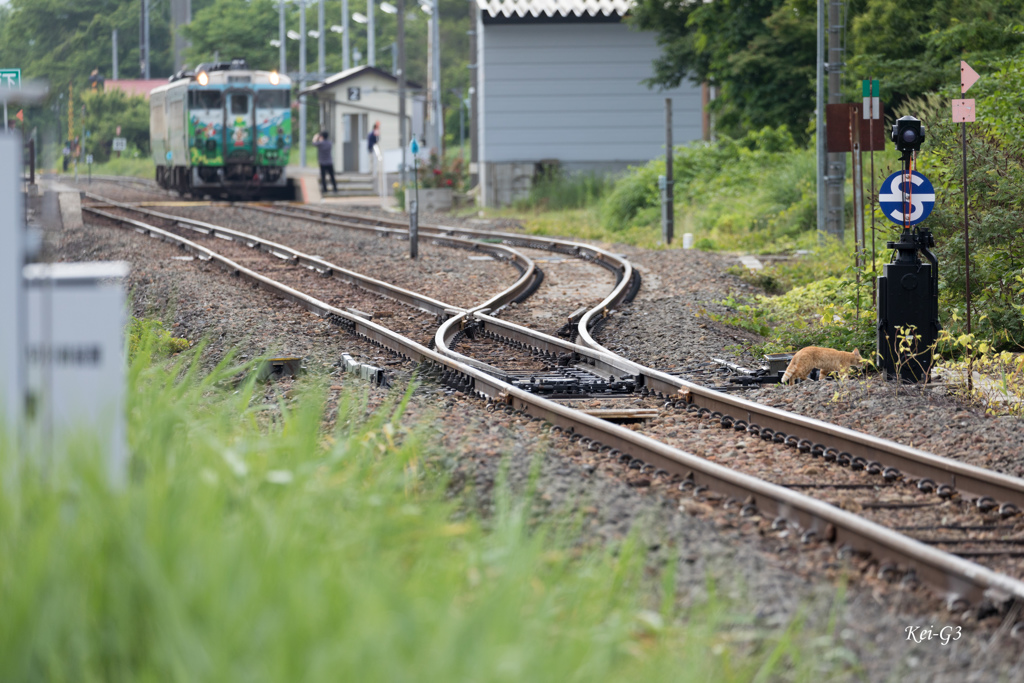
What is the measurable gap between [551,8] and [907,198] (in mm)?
24604

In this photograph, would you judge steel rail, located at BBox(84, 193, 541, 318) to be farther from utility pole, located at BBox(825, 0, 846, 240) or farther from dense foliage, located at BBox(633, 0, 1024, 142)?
dense foliage, located at BBox(633, 0, 1024, 142)

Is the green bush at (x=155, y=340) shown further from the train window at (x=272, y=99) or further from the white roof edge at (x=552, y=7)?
the white roof edge at (x=552, y=7)

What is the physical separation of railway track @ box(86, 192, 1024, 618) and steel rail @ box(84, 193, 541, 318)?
158 centimetres

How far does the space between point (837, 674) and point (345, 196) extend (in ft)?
121

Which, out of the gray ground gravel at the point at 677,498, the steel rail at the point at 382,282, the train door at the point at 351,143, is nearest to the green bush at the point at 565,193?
the steel rail at the point at 382,282

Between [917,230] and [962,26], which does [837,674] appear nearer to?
[917,230]

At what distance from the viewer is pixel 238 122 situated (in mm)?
32875

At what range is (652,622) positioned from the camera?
3.53m

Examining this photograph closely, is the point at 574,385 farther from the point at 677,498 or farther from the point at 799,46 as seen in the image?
the point at 799,46

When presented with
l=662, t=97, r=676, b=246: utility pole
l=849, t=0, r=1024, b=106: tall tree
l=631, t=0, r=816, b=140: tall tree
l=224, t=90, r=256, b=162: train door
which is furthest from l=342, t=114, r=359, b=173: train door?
l=849, t=0, r=1024, b=106: tall tree

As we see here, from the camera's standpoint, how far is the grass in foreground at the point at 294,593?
A: 104 inches

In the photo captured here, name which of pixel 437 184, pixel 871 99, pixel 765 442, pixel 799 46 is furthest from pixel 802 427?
pixel 437 184

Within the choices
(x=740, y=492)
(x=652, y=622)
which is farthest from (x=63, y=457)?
(x=740, y=492)

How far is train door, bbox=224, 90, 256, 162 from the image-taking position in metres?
32.7
